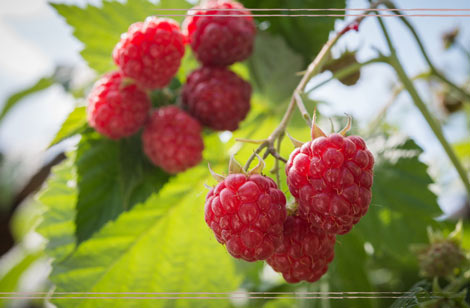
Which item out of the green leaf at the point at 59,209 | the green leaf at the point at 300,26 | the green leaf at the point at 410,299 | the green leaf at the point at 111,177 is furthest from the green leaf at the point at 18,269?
the green leaf at the point at 410,299

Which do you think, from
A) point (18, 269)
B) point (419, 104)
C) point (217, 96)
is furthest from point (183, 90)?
point (18, 269)

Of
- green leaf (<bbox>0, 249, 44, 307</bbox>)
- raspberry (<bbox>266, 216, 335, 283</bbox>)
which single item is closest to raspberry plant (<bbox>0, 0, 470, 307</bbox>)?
raspberry (<bbox>266, 216, 335, 283</bbox>)

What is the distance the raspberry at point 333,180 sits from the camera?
0.33 metres

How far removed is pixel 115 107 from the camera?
0.58 metres

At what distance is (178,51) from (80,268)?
350 millimetres

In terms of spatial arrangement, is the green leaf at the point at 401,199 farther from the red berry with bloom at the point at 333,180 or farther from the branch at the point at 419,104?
the red berry with bloom at the point at 333,180

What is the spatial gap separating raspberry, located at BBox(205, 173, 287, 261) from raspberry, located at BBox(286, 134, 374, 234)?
0.9 inches

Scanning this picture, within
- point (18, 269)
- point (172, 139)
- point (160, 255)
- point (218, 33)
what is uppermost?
point (218, 33)

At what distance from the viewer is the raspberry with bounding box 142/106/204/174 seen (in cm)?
60

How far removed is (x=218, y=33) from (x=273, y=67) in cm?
21

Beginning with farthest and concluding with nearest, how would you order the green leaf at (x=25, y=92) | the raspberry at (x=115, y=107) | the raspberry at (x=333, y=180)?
the green leaf at (x=25, y=92), the raspberry at (x=115, y=107), the raspberry at (x=333, y=180)

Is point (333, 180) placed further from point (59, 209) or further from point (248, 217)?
point (59, 209)

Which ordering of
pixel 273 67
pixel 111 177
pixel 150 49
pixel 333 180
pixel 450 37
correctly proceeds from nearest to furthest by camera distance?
pixel 333 180 → pixel 150 49 → pixel 111 177 → pixel 273 67 → pixel 450 37

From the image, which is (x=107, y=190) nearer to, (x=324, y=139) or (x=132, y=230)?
(x=132, y=230)
